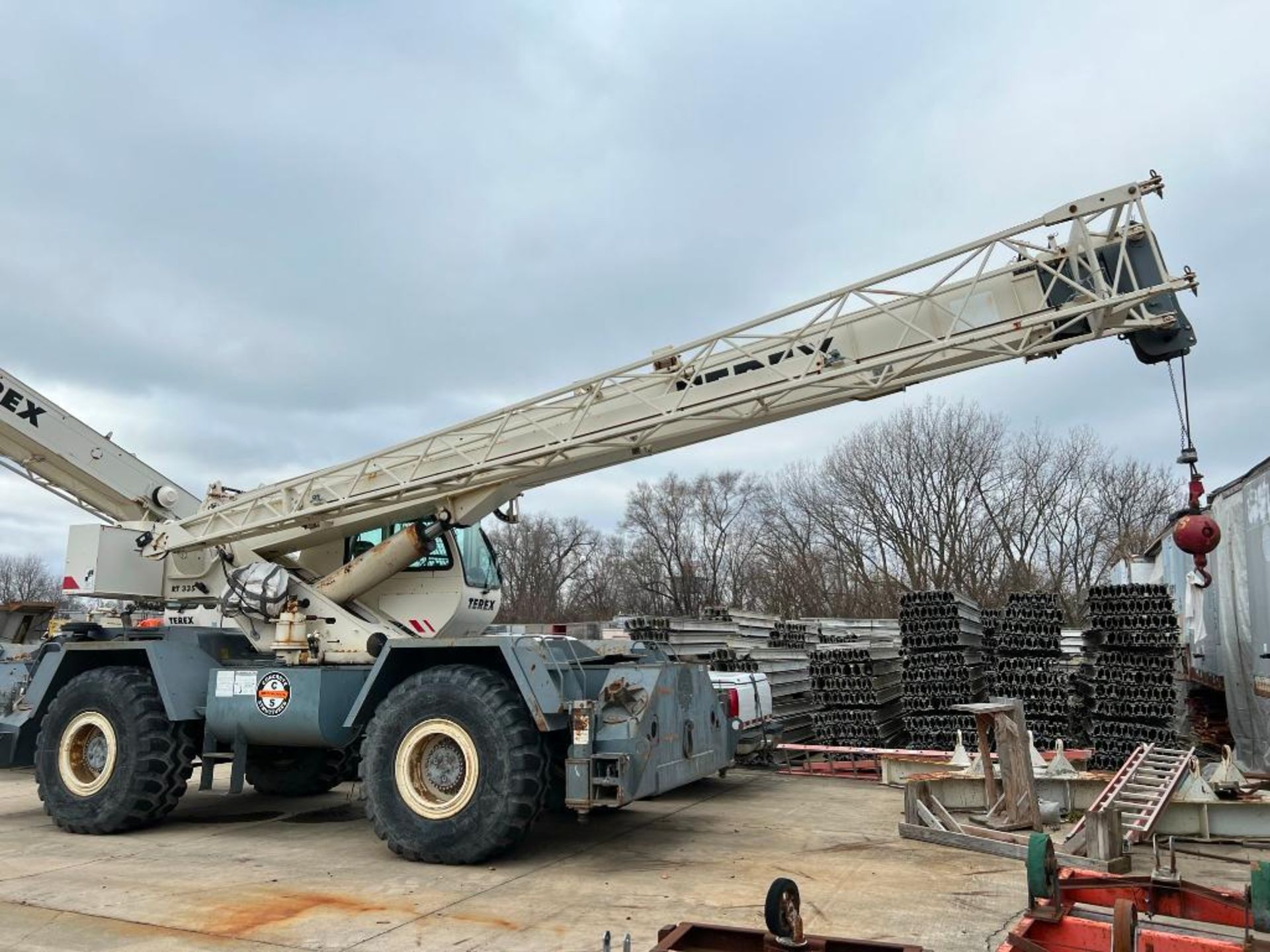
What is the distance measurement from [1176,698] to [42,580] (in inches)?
4036

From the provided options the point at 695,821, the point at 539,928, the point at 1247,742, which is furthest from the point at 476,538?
the point at 1247,742

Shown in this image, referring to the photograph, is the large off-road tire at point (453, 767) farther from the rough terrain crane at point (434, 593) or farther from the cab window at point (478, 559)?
the cab window at point (478, 559)

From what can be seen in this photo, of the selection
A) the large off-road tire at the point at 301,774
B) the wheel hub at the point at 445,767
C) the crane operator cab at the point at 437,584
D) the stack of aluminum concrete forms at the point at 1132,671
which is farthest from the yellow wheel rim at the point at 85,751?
the stack of aluminum concrete forms at the point at 1132,671

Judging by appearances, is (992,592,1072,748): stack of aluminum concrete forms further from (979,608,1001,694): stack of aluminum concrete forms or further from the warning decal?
the warning decal

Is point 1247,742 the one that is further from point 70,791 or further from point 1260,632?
point 70,791

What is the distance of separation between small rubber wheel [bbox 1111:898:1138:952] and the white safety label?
24.8 feet

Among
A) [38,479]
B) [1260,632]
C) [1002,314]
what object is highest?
[1002,314]

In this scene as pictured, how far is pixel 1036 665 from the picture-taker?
42.1ft

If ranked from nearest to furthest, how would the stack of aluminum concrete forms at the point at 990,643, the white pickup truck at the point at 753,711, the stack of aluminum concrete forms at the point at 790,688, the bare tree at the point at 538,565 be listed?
the white pickup truck at the point at 753,711 < the stack of aluminum concrete forms at the point at 990,643 < the stack of aluminum concrete forms at the point at 790,688 < the bare tree at the point at 538,565

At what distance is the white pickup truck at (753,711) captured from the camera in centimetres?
1122

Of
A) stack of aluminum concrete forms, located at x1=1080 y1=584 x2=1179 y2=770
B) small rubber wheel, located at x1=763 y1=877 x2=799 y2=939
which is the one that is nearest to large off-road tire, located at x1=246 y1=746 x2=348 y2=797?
small rubber wheel, located at x1=763 y1=877 x2=799 y2=939

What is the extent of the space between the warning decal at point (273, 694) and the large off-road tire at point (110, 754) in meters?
1.08

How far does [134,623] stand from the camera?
34.2 ft

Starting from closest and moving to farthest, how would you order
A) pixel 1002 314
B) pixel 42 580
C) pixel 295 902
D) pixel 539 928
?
pixel 539 928 < pixel 295 902 < pixel 1002 314 < pixel 42 580
